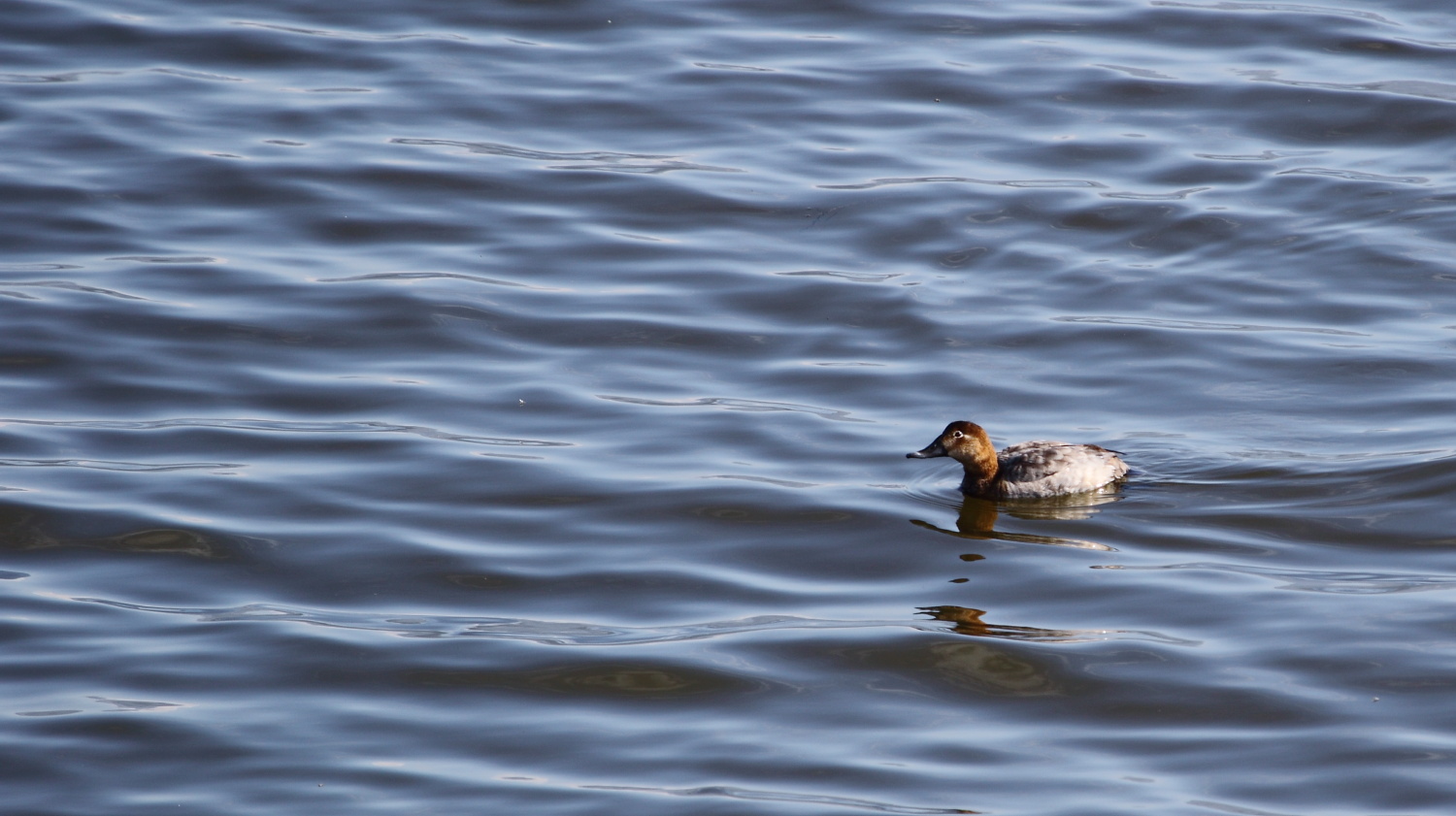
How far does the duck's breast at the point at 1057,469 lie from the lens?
10.1 metres

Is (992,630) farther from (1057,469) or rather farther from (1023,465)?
(1023,465)

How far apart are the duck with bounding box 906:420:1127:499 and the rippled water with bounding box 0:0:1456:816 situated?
0.13 meters

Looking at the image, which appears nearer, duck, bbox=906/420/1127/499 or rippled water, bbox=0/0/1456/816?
rippled water, bbox=0/0/1456/816

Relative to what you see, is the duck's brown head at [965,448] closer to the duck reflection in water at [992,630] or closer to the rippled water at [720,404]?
the rippled water at [720,404]

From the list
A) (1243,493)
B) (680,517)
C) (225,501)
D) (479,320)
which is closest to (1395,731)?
(1243,493)

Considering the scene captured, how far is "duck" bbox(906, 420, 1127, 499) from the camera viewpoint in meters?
10.1

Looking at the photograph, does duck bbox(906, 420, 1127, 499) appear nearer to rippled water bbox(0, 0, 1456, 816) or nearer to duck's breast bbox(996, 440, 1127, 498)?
duck's breast bbox(996, 440, 1127, 498)

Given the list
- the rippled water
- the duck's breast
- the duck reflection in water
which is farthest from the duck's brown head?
the duck reflection in water

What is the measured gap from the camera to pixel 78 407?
1137cm

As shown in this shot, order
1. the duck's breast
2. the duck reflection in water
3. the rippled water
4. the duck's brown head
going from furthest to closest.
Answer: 1. the duck's brown head
2. the duck's breast
3. the duck reflection in water
4. the rippled water

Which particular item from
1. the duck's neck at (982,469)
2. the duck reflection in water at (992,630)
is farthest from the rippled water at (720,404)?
the duck's neck at (982,469)

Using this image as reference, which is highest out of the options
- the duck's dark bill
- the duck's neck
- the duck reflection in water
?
the duck's dark bill

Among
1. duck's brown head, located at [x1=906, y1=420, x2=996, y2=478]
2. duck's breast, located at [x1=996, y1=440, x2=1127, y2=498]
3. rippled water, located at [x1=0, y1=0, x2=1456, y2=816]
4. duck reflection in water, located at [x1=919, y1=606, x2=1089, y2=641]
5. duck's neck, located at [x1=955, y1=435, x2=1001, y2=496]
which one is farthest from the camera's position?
duck's neck, located at [x1=955, y1=435, x2=1001, y2=496]

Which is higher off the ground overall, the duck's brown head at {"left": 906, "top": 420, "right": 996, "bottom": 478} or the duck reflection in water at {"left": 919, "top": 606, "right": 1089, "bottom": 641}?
the duck's brown head at {"left": 906, "top": 420, "right": 996, "bottom": 478}
